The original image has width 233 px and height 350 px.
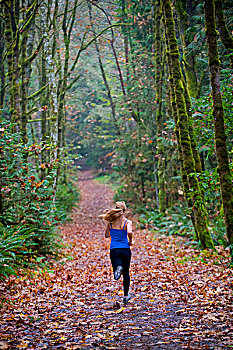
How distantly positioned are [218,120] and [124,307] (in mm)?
4278

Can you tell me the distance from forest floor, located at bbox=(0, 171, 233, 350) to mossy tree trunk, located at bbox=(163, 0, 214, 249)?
2.44 ft

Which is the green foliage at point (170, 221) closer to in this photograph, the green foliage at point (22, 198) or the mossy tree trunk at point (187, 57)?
the mossy tree trunk at point (187, 57)

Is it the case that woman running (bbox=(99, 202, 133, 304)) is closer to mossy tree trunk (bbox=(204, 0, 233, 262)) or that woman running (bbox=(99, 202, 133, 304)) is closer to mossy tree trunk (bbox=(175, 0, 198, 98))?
mossy tree trunk (bbox=(204, 0, 233, 262))

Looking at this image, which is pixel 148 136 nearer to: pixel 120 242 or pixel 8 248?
pixel 8 248

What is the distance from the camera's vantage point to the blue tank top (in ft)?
18.6

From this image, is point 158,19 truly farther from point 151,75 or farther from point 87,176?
point 87,176

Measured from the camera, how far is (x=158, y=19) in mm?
15094

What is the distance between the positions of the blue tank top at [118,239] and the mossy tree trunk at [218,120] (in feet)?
8.17

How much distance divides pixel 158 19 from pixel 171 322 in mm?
14491

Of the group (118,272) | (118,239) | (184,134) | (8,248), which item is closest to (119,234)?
(118,239)

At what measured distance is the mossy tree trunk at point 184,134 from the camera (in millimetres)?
9258

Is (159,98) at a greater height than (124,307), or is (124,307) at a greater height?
(159,98)

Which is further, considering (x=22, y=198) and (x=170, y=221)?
(x=170, y=221)

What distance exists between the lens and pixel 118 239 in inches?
225
